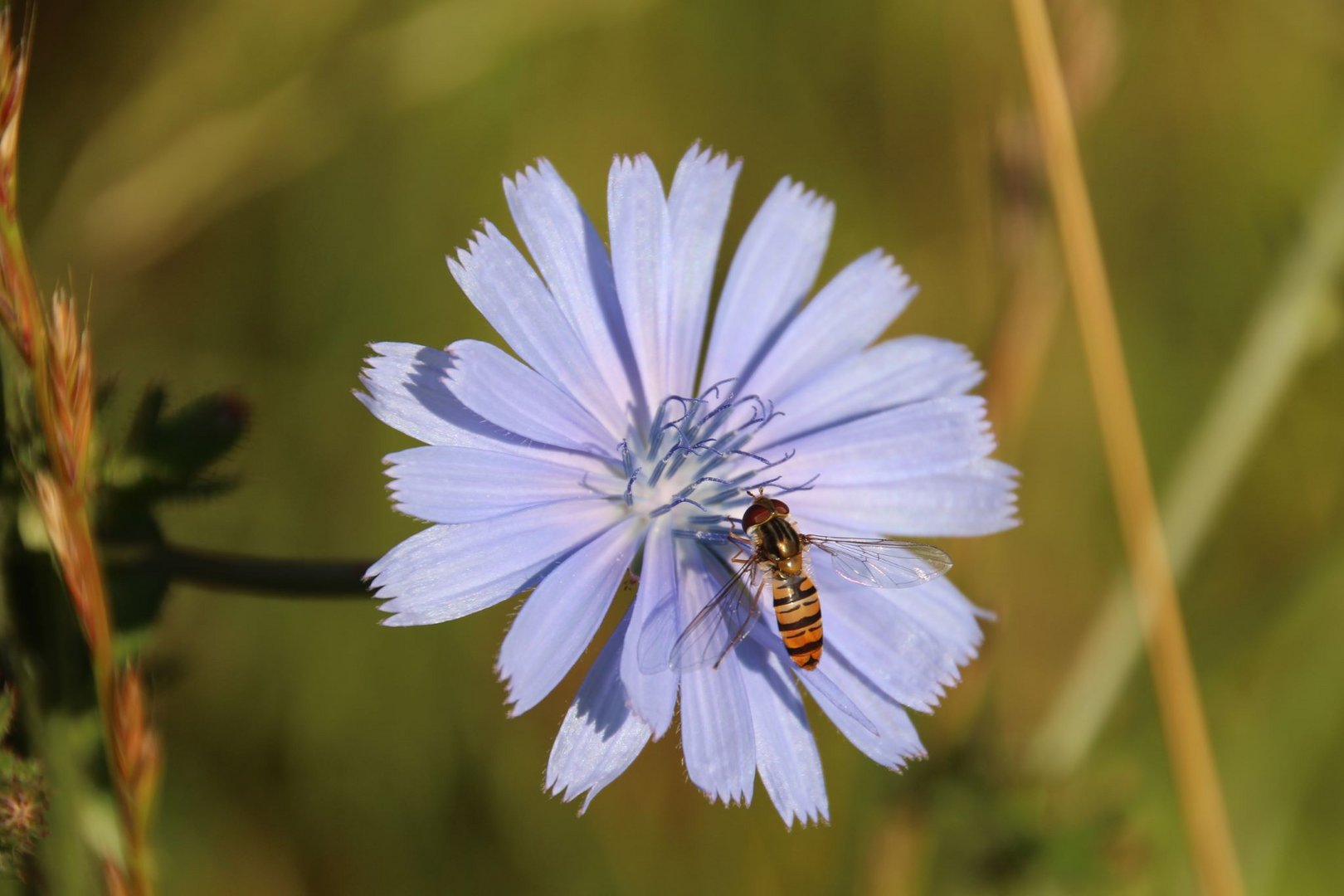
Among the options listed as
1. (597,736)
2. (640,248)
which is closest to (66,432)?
(597,736)

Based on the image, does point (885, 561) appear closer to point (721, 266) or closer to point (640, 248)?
point (640, 248)

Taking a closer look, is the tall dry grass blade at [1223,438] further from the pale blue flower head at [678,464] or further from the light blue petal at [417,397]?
the light blue petal at [417,397]

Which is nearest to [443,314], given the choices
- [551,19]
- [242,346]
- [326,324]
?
[326,324]

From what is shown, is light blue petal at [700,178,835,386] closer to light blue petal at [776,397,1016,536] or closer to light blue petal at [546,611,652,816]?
light blue petal at [776,397,1016,536]

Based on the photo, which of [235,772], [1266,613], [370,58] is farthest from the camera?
[1266,613]

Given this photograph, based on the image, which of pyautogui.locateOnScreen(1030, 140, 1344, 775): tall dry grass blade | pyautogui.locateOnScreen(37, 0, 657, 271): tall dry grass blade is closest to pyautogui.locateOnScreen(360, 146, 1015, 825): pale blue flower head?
pyautogui.locateOnScreen(1030, 140, 1344, 775): tall dry grass blade

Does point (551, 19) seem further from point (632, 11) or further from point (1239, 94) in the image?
point (1239, 94)
